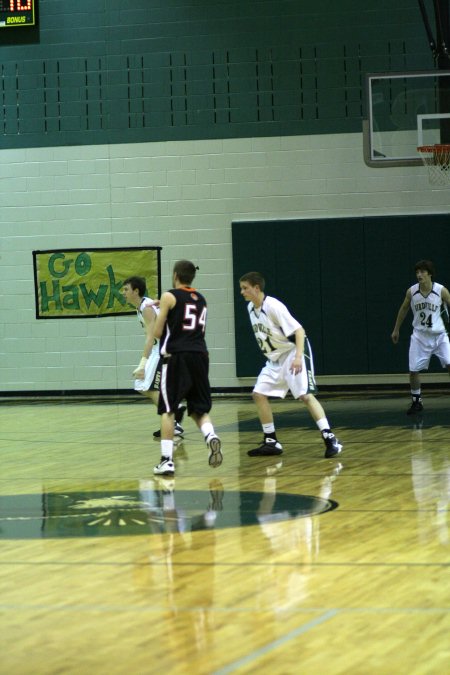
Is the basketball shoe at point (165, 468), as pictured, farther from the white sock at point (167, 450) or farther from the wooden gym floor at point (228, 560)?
the wooden gym floor at point (228, 560)

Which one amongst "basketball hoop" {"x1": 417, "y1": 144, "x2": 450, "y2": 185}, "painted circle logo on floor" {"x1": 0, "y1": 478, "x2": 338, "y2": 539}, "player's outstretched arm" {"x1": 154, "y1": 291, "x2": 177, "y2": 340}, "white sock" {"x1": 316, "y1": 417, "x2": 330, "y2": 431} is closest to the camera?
"painted circle logo on floor" {"x1": 0, "y1": 478, "x2": 338, "y2": 539}

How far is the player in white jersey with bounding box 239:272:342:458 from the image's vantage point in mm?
10461

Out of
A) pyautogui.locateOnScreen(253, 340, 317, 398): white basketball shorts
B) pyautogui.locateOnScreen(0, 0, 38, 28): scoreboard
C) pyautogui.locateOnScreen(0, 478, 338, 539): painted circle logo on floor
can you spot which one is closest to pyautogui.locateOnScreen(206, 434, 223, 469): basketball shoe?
pyautogui.locateOnScreen(0, 478, 338, 539): painted circle logo on floor

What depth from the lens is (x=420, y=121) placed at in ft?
50.5

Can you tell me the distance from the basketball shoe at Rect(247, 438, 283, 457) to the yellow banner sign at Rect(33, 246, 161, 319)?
7.82 m

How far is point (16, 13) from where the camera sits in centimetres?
1834

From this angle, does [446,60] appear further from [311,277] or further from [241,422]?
[241,422]

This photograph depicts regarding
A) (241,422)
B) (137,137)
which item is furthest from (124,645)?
(137,137)

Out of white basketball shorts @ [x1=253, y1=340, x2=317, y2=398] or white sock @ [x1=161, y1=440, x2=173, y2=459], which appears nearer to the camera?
Result: white sock @ [x1=161, y1=440, x2=173, y2=459]

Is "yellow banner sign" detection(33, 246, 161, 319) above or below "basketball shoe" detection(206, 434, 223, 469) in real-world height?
above

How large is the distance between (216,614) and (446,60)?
1274cm

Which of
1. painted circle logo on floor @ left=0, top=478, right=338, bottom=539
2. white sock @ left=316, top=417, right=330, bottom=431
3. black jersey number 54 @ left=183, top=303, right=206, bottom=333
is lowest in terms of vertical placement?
painted circle logo on floor @ left=0, top=478, right=338, bottom=539

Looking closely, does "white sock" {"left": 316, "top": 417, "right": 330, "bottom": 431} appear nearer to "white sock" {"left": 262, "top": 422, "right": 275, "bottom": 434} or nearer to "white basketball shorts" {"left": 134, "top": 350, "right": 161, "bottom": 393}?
"white sock" {"left": 262, "top": 422, "right": 275, "bottom": 434}

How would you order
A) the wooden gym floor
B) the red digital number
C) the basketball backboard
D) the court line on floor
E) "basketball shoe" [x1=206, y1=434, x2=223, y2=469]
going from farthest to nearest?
the red digital number < the basketball backboard < "basketball shoe" [x1=206, y1=434, x2=223, y2=469] < the wooden gym floor < the court line on floor
